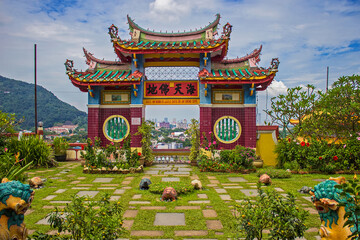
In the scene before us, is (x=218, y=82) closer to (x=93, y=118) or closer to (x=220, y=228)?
(x=93, y=118)

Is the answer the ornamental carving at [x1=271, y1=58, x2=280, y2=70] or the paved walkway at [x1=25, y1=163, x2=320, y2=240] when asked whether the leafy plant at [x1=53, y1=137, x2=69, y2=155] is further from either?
the ornamental carving at [x1=271, y1=58, x2=280, y2=70]

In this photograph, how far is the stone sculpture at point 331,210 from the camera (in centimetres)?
348

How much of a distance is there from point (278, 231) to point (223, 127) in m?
9.77

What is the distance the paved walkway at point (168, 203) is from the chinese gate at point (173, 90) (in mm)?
3165

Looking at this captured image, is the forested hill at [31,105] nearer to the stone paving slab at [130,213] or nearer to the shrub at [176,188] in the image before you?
the shrub at [176,188]

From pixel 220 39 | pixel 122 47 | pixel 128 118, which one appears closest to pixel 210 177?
pixel 128 118

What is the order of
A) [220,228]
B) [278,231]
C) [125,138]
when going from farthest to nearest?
1. [125,138]
2. [220,228]
3. [278,231]

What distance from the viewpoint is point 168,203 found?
6684mm

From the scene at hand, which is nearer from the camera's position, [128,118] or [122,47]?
[122,47]

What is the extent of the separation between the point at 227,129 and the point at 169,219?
26.5 ft

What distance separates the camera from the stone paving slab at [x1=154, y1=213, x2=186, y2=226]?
17.6 feet

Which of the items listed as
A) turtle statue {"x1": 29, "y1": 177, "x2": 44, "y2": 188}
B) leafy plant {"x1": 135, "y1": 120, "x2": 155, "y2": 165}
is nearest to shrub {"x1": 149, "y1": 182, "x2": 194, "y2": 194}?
turtle statue {"x1": 29, "y1": 177, "x2": 44, "y2": 188}

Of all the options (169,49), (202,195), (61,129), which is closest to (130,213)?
(202,195)

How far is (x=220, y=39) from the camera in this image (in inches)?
484
